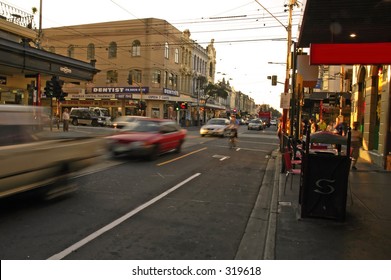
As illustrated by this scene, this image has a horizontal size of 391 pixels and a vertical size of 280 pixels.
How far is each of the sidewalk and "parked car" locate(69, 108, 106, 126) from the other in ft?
106

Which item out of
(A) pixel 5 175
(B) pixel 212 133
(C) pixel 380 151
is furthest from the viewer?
(B) pixel 212 133

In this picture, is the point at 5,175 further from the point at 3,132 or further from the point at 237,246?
the point at 237,246

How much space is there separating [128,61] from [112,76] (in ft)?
11.2

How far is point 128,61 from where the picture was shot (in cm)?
4909

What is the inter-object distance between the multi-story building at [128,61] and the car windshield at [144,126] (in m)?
30.3

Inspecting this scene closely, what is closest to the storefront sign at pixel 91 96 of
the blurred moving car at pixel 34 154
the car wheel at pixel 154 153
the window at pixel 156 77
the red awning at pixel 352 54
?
the window at pixel 156 77

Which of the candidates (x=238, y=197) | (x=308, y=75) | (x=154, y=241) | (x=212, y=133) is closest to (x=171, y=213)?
(x=154, y=241)

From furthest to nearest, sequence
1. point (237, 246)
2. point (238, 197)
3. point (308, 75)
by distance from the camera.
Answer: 1. point (308, 75)
2. point (238, 197)
3. point (237, 246)

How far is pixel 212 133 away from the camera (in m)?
28.1

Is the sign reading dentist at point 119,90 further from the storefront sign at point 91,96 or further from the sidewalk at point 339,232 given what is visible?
the sidewalk at point 339,232

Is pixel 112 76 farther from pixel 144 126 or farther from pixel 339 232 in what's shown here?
pixel 339 232

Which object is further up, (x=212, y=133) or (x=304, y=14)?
(x=304, y=14)

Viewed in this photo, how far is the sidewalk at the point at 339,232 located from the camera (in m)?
4.78

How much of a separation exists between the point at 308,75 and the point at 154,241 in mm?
8737
